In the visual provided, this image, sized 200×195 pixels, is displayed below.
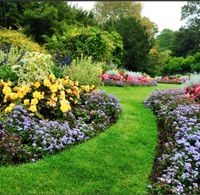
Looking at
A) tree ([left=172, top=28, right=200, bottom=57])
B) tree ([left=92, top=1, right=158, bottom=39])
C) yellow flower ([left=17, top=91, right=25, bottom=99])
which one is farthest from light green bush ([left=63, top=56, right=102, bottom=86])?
tree ([left=172, top=28, right=200, bottom=57])

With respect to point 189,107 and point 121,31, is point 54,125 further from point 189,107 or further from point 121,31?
point 121,31

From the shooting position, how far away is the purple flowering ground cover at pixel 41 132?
508 centimetres

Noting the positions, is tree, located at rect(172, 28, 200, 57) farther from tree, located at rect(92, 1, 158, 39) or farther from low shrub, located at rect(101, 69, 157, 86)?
low shrub, located at rect(101, 69, 157, 86)

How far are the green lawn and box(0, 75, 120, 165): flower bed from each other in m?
0.24

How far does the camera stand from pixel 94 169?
496cm

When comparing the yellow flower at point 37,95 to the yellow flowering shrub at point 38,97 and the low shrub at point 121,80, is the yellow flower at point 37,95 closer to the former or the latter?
the yellow flowering shrub at point 38,97

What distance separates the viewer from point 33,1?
72.1 ft

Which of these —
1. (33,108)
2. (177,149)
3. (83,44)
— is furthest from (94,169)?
(83,44)

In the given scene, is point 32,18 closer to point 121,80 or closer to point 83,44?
point 83,44

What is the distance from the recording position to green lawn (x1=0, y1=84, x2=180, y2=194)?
446 cm

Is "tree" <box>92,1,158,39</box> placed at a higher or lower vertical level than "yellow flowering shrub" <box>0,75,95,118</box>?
higher

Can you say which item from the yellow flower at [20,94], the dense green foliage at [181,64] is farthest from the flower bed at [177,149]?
the dense green foliage at [181,64]

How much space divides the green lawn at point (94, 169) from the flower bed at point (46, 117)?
24cm

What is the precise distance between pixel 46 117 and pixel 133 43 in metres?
19.4
